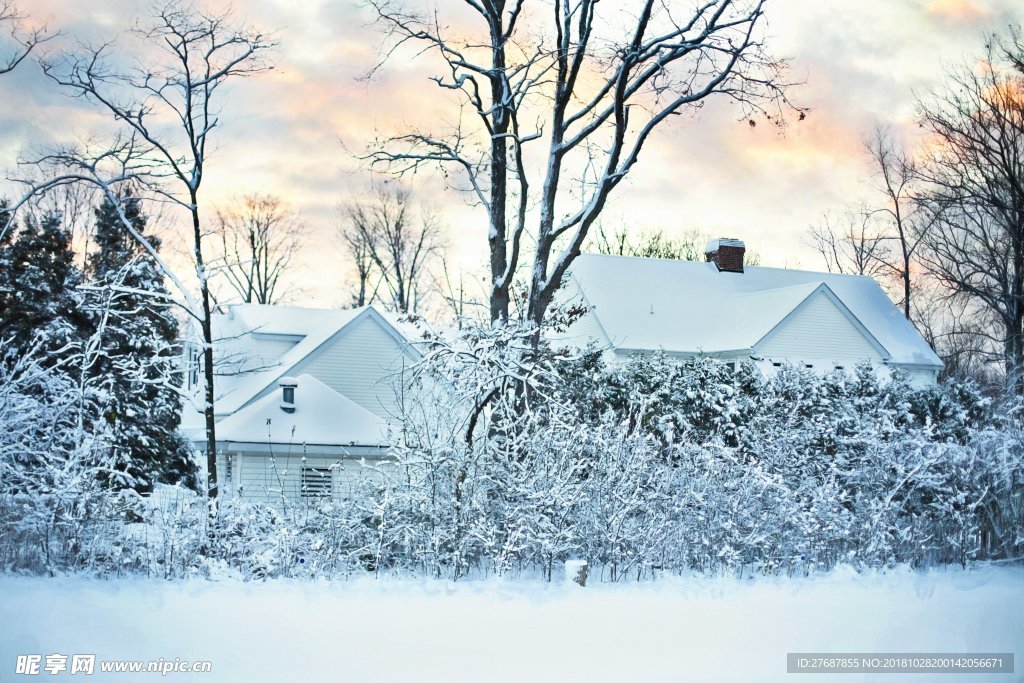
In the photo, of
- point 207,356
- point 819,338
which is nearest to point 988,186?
point 819,338

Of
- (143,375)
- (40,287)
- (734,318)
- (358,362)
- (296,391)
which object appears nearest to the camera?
(143,375)

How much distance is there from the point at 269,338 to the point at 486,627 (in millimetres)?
19767

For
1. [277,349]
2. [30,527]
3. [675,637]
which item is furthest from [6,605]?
[277,349]

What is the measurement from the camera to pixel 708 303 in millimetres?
25391

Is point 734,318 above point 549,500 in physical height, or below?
above

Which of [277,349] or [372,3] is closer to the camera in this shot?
[372,3]

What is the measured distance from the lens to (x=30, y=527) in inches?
319

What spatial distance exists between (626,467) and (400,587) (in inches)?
95.1

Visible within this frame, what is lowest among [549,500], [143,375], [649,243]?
[549,500]

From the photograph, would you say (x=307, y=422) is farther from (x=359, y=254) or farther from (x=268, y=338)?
(x=359, y=254)

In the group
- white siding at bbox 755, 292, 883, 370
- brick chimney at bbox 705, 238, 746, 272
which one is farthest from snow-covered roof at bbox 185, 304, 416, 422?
brick chimney at bbox 705, 238, 746, 272

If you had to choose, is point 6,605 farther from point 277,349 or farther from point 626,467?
point 277,349

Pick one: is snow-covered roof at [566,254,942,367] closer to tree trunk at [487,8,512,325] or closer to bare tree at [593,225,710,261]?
bare tree at [593,225,710,261]

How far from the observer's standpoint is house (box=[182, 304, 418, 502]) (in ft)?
57.6
